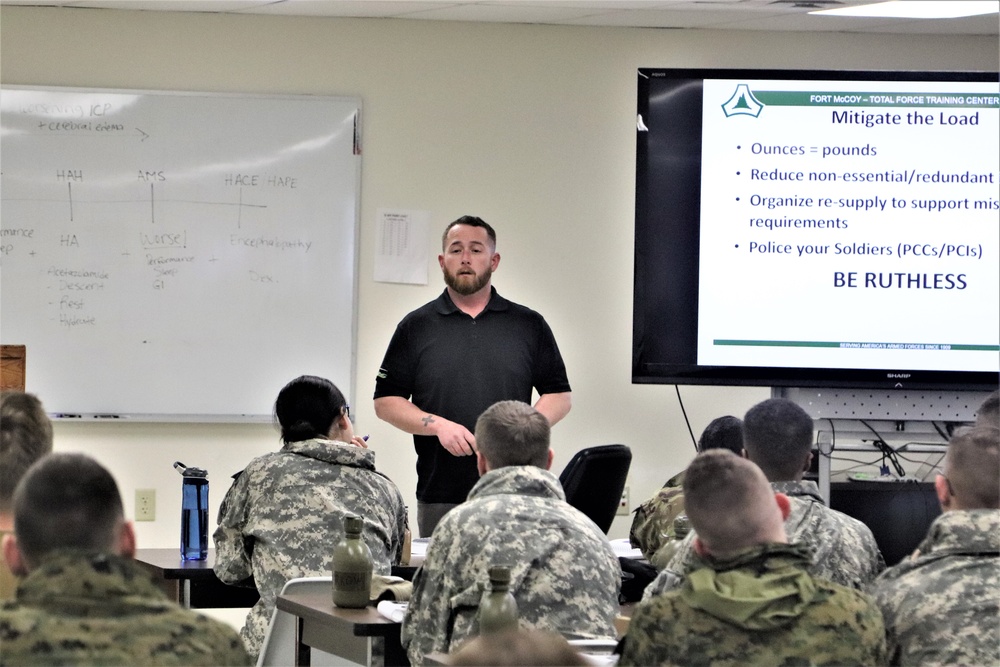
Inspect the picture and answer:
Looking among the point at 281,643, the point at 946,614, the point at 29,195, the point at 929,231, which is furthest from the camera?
the point at 29,195

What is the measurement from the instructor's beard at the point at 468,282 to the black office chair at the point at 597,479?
30.0 inches

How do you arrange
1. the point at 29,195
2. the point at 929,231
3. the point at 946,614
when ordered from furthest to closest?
the point at 29,195 < the point at 929,231 < the point at 946,614

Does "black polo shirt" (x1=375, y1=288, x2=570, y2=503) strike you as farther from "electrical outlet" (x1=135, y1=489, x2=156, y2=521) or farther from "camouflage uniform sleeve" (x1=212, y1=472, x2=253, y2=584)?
"electrical outlet" (x1=135, y1=489, x2=156, y2=521)

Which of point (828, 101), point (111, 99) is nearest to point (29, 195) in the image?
point (111, 99)

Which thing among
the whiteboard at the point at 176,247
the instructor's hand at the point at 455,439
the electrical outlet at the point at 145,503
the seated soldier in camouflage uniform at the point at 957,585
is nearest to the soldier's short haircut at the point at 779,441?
the seated soldier in camouflage uniform at the point at 957,585

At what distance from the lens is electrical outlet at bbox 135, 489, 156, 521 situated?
218 inches

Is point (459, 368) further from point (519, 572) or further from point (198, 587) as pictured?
point (519, 572)

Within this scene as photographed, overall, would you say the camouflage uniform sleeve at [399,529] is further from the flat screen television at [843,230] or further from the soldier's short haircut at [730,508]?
the flat screen television at [843,230]

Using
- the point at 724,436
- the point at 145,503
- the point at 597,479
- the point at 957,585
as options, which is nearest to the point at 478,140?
the point at 597,479

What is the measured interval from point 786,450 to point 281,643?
4.46 ft

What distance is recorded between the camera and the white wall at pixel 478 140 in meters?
5.56

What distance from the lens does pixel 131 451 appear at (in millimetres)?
5547

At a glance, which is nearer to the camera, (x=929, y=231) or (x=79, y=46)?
(x=929, y=231)

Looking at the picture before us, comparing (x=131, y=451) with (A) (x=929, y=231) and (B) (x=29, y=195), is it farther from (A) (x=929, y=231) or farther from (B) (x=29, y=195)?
(A) (x=929, y=231)
